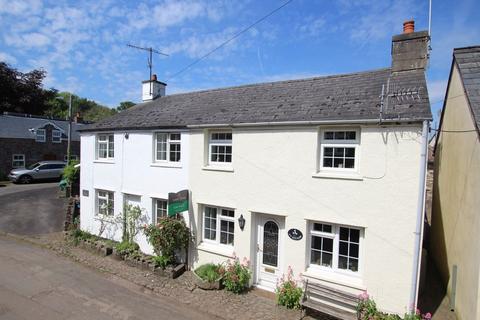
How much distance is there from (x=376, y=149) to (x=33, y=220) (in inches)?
704

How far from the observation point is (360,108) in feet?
27.1

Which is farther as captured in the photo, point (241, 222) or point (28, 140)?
point (28, 140)

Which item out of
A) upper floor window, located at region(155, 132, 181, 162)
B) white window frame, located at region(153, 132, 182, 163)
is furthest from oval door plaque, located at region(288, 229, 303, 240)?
upper floor window, located at region(155, 132, 181, 162)

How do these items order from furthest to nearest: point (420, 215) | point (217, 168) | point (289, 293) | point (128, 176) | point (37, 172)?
point (37, 172) < point (128, 176) < point (217, 168) < point (289, 293) < point (420, 215)

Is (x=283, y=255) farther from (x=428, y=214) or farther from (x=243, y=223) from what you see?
(x=428, y=214)

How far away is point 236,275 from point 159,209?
4.35 metres

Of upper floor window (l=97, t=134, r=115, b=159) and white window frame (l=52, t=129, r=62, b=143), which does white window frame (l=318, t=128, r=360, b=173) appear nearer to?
upper floor window (l=97, t=134, r=115, b=159)

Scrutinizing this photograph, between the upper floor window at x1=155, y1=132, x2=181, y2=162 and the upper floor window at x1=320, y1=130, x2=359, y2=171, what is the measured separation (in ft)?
18.1

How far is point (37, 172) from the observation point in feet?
93.7

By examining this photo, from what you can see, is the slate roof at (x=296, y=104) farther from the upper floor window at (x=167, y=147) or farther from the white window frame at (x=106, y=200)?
the white window frame at (x=106, y=200)

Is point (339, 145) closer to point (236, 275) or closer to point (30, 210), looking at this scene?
point (236, 275)

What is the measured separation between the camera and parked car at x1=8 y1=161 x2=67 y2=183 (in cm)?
2756

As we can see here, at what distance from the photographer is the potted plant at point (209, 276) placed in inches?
374

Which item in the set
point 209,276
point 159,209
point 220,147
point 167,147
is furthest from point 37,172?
point 209,276
